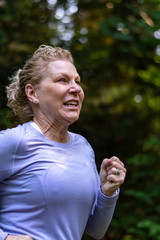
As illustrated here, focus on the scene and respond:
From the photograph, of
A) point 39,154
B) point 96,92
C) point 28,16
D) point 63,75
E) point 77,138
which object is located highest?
Result: point 63,75

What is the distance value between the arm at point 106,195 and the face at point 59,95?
301 mm

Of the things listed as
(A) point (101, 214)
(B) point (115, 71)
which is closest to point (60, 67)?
(A) point (101, 214)

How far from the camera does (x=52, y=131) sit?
145 cm

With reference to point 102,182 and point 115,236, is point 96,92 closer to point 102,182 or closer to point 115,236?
point 115,236

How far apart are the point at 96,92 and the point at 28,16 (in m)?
1.66

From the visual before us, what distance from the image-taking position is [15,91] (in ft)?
5.35

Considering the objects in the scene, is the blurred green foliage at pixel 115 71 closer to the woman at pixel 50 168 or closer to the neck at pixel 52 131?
the woman at pixel 50 168

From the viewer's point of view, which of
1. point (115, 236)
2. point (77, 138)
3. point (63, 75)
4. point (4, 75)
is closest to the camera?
point (63, 75)

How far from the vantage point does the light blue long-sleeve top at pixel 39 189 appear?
4.14 feet

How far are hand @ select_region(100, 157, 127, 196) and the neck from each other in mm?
256

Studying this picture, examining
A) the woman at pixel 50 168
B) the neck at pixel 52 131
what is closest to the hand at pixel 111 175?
the woman at pixel 50 168

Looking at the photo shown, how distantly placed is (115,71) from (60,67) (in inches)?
156

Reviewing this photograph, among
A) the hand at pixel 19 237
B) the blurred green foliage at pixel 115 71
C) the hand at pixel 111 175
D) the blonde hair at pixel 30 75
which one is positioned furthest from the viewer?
the blurred green foliage at pixel 115 71

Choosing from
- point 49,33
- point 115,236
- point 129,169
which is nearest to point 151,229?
point 115,236
